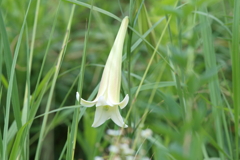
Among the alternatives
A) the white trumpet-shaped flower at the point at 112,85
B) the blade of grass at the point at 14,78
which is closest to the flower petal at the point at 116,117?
the white trumpet-shaped flower at the point at 112,85

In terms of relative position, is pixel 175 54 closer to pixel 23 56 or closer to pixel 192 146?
pixel 192 146

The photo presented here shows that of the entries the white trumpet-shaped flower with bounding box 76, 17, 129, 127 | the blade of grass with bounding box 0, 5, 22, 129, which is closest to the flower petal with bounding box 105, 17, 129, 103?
the white trumpet-shaped flower with bounding box 76, 17, 129, 127

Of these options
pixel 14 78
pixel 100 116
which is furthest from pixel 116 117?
pixel 14 78

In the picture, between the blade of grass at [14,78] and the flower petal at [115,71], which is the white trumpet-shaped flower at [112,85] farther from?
the blade of grass at [14,78]

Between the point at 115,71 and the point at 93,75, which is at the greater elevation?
the point at 115,71

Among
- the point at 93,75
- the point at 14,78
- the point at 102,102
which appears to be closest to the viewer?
the point at 102,102

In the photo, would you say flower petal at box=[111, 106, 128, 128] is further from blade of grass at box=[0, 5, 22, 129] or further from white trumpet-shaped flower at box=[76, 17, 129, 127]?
blade of grass at box=[0, 5, 22, 129]

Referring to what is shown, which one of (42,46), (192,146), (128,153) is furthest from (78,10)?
(192,146)

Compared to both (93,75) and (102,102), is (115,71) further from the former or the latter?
(93,75)
